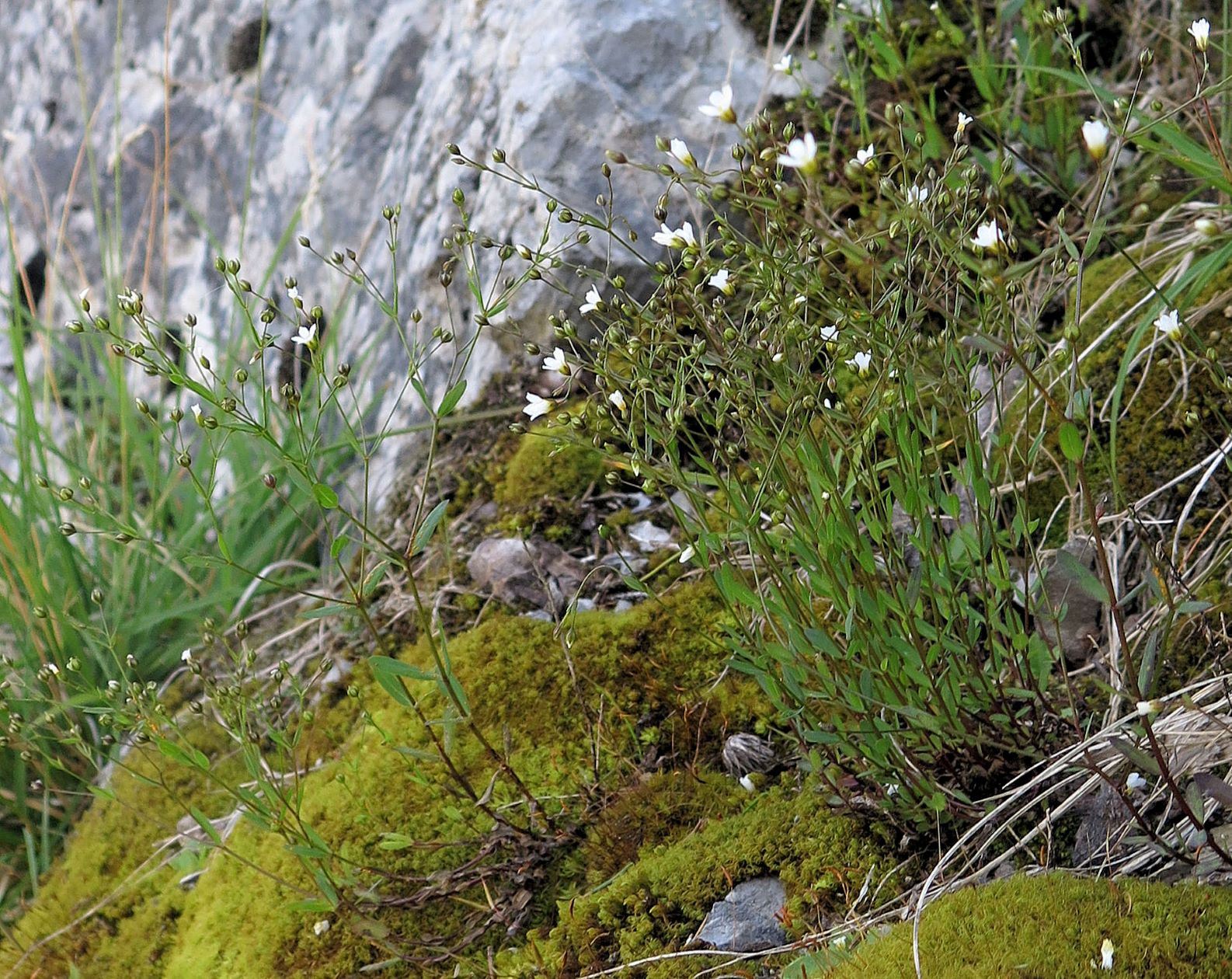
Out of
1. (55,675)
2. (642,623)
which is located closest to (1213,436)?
(642,623)

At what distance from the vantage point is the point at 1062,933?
4.19 ft

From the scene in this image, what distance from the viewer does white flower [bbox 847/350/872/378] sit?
4.77 ft

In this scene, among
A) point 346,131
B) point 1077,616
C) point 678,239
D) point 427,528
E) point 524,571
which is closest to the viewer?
point 678,239

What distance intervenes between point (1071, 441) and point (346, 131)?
3.64 m

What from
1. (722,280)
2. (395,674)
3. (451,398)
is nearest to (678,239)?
(722,280)

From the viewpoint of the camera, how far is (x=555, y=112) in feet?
9.98

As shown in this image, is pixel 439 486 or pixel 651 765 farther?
pixel 439 486

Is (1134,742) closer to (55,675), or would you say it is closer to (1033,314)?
(1033,314)

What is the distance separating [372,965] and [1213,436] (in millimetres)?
1964

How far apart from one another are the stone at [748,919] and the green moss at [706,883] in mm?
18

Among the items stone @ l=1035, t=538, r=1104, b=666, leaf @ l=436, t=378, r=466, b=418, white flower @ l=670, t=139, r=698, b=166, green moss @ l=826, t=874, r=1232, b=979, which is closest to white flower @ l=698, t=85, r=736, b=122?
white flower @ l=670, t=139, r=698, b=166

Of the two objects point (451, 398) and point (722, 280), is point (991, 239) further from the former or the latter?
point (451, 398)

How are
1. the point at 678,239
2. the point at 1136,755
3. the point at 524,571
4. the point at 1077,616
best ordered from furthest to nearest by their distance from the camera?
1. the point at 524,571
2. the point at 1077,616
3. the point at 678,239
4. the point at 1136,755

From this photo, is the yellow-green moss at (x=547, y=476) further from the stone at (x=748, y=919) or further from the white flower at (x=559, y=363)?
the stone at (x=748, y=919)
